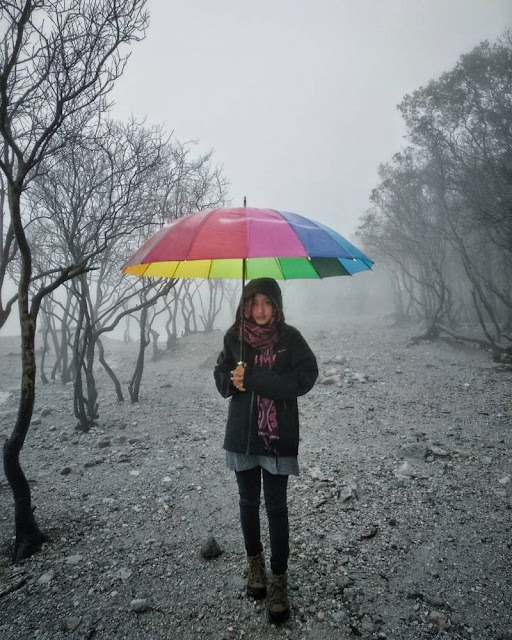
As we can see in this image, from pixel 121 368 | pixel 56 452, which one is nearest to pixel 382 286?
pixel 121 368

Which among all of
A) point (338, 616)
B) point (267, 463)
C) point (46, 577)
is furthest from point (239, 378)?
point (46, 577)

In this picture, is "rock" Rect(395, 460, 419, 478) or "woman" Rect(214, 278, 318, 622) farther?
"rock" Rect(395, 460, 419, 478)

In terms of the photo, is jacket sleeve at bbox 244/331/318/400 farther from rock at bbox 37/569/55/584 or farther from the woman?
rock at bbox 37/569/55/584

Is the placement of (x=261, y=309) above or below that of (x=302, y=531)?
above

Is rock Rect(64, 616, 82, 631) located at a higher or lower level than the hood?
lower

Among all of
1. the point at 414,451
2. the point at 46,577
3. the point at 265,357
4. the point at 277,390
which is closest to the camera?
the point at 277,390

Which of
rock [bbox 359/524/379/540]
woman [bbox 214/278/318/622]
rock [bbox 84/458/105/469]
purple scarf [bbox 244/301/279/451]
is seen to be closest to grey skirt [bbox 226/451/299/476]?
woman [bbox 214/278/318/622]

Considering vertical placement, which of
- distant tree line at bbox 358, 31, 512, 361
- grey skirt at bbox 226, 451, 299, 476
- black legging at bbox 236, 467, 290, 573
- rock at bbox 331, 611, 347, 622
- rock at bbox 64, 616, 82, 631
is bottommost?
rock at bbox 64, 616, 82, 631

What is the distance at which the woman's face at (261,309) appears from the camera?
2.59 metres

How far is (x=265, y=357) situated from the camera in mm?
2564

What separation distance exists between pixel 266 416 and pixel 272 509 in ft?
2.30

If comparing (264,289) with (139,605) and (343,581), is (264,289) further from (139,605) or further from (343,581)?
(139,605)

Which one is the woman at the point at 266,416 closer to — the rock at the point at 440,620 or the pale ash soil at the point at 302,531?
the pale ash soil at the point at 302,531

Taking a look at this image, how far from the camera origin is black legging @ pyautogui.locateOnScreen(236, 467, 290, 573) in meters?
2.49
